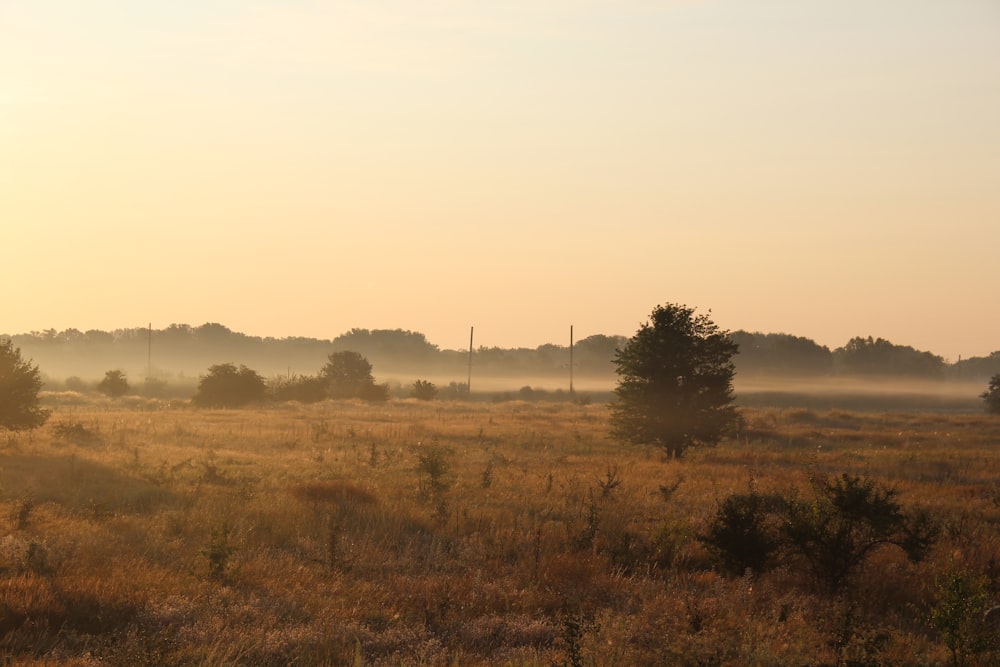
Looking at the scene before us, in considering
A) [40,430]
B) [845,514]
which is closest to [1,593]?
[845,514]

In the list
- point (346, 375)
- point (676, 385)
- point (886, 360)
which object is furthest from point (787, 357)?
point (676, 385)

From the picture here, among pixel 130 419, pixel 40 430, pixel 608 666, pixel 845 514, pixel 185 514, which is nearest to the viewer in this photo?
pixel 608 666

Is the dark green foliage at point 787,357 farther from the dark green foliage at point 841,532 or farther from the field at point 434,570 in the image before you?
the dark green foliage at point 841,532

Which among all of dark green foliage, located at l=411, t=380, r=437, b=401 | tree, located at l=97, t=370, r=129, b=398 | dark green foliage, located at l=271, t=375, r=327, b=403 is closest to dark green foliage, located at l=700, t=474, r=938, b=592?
dark green foliage, located at l=271, t=375, r=327, b=403

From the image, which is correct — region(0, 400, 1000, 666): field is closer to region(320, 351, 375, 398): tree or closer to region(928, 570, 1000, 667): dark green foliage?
region(928, 570, 1000, 667): dark green foliage

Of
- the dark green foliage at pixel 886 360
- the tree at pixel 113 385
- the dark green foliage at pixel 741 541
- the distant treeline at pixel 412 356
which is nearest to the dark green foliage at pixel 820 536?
the dark green foliage at pixel 741 541

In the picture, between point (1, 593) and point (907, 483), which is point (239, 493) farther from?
point (907, 483)

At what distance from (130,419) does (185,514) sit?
841 inches

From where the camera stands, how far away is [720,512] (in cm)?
1149

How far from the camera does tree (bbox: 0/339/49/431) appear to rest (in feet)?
76.0

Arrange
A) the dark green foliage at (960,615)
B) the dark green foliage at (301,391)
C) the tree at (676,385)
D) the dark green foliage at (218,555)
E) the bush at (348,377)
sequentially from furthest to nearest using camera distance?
the bush at (348,377) → the dark green foliage at (301,391) → the tree at (676,385) → the dark green foliage at (218,555) → the dark green foliage at (960,615)

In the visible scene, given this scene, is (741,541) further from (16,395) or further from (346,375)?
(346,375)

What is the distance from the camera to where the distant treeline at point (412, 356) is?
437 feet

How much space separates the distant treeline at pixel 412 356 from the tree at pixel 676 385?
335ft
